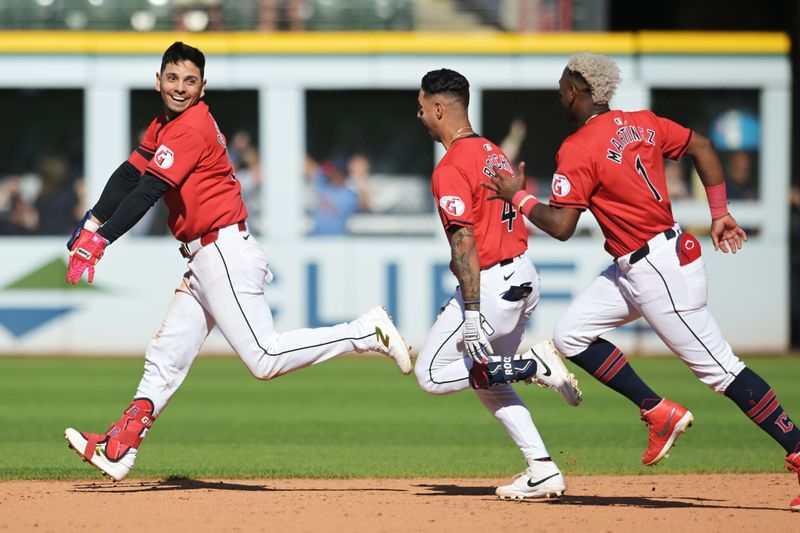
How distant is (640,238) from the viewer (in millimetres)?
6719

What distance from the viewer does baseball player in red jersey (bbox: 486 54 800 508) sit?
6.58 meters

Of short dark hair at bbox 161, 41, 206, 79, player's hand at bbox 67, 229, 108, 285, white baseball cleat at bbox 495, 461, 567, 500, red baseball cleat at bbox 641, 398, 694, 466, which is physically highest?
short dark hair at bbox 161, 41, 206, 79

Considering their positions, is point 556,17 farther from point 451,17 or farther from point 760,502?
point 760,502

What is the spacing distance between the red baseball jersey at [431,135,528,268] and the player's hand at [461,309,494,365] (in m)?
0.36

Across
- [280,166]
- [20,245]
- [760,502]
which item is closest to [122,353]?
[20,245]

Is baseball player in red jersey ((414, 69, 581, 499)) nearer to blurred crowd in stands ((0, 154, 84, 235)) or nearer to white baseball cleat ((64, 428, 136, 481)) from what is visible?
white baseball cleat ((64, 428, 136, 481))

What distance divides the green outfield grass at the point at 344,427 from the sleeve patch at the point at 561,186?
2305 millimetres

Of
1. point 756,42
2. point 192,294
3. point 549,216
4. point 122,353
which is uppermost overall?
point 756,42

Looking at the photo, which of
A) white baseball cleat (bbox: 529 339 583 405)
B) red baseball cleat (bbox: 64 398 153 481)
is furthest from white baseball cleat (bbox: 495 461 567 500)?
red baseball cleat (bbox: 64 398 153 481)

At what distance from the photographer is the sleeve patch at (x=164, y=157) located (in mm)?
6941

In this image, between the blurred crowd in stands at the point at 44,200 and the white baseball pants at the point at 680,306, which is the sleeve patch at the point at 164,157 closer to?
the white baseball pants at the point at 680,306

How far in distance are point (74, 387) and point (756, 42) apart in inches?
373

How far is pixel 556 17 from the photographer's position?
1842cm

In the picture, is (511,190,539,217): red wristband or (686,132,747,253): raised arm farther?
(686,132,747,253): raised arm
